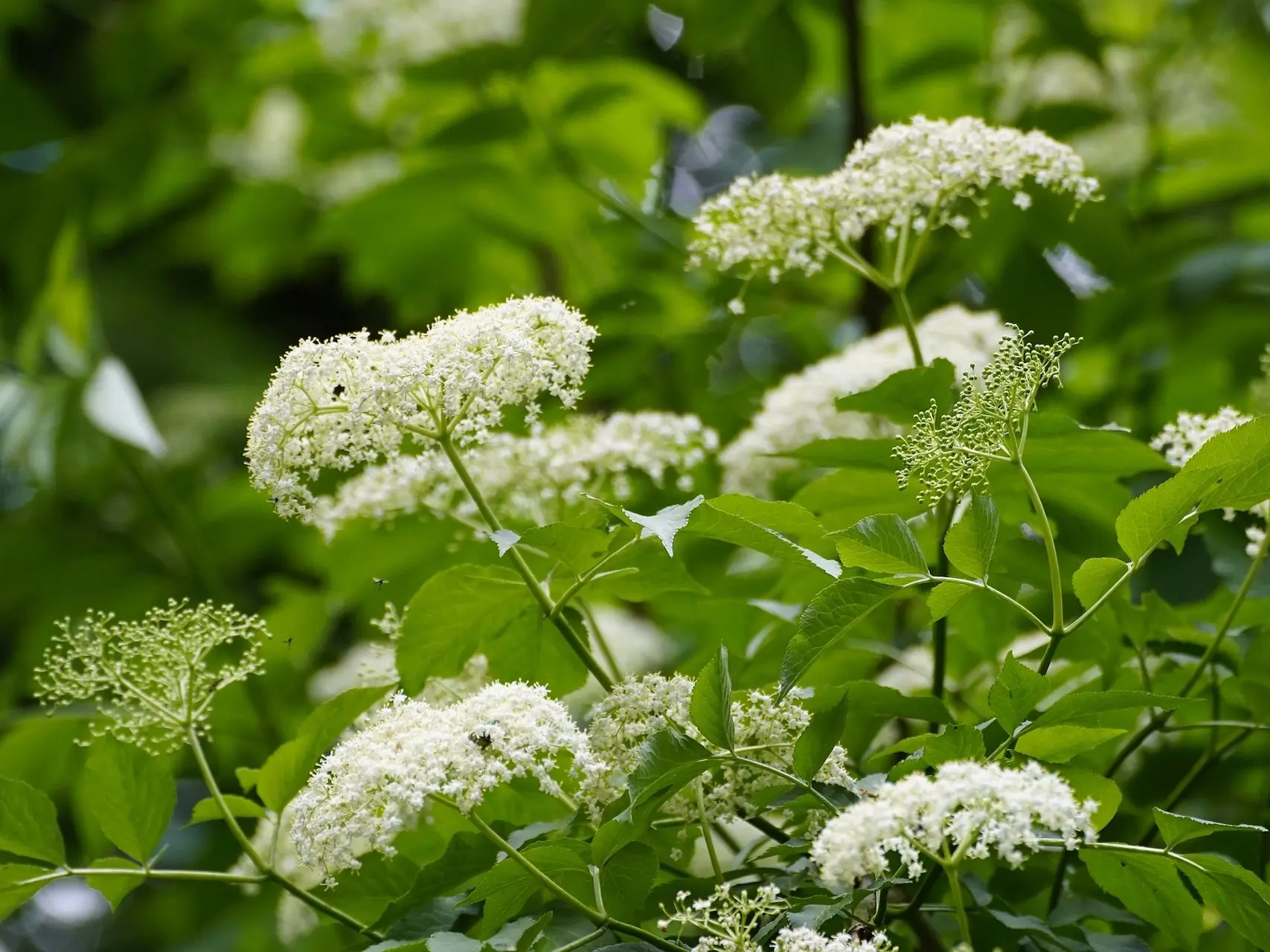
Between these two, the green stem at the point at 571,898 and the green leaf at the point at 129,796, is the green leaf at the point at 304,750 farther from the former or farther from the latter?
the green stem at the point at 571,898

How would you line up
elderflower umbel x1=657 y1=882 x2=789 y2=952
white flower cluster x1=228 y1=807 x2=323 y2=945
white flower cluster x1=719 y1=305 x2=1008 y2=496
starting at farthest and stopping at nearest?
white flower cluster x1=719 y1=305 x2=1008 y2=496
white flower cluster x1=228 y1=807 x2=323 y2=945
elderflower umbel x1=657 y1=882 x2=789 y2=952

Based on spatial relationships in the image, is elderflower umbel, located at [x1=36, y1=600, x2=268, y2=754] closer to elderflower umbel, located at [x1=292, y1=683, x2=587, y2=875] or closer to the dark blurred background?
A: elderflower umbel, located at [x1=292, y1=683, x2=587, y2=875]

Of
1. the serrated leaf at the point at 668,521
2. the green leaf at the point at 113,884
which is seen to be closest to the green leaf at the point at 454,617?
the serrated leaf at the point at 668,521

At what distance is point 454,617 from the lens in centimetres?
141

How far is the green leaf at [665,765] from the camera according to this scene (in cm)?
113

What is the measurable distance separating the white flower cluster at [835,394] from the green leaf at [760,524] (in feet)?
2.40

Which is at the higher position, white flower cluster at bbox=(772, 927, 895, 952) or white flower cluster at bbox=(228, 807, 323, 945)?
→ white flower cluster at bbox=(772, 927, 895, 952)

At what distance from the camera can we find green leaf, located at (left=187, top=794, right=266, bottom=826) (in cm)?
142

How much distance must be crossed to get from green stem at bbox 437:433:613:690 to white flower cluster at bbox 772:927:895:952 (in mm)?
386

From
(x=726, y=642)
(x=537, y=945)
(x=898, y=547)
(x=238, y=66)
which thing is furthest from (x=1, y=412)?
(x=898, y=547)

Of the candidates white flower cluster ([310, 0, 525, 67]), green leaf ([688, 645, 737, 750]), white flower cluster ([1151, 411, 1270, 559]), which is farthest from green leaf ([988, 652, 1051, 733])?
white flower cluster ([310, 0, 525, 67])

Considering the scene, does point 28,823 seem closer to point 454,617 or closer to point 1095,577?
point 454,617

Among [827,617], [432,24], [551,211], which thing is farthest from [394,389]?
[432,24]

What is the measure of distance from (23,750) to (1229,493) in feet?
6.21
